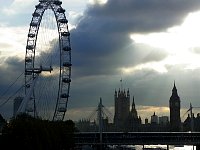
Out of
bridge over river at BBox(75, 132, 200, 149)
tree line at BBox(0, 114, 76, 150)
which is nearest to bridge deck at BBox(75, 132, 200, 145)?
bridge over river at BBox(75, 132, 200, 149)

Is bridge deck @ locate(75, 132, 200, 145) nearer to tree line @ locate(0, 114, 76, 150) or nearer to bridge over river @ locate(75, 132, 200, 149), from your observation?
bridge over river @ locate(75, 132, 200, 149)

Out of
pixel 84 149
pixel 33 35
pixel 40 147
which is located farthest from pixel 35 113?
pixel 84 149

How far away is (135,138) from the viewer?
106m

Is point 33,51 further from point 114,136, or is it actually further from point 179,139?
point 179,139

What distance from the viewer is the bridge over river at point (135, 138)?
341 feet

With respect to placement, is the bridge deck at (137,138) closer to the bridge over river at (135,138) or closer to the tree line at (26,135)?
the bridge over river at (135,138)

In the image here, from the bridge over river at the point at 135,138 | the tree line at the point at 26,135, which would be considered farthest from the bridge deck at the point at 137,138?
the tree line at the point at 26,135

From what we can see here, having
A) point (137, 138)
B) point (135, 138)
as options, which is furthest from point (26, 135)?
point (137, 138)

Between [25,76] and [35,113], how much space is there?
5625 millimetres

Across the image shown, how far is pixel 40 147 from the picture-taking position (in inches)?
2202

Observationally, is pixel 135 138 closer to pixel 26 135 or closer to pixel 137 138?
pixel 137 138

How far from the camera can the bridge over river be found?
104000 millimetres

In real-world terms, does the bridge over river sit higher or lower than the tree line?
higher

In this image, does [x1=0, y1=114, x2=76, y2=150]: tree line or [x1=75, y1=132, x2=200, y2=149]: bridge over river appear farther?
[x1=75, y1=132, x2=200, y2=149]: bridge over river
